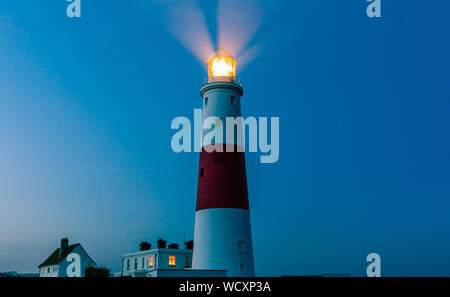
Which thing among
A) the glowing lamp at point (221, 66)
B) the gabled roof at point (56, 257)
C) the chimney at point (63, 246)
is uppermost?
the glowing lamp at point (221, 66)

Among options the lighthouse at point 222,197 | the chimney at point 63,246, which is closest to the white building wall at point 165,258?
the chimney at point 63,246

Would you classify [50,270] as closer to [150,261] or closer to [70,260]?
[70,260]

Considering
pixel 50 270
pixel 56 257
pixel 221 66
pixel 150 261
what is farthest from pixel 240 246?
pixel 50 270

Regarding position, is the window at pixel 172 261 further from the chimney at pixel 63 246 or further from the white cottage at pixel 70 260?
the chimney at pixel 63 246

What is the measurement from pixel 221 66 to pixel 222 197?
9474 mm

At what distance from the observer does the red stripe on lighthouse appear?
28469 mm

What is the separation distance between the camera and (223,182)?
28.7 meters

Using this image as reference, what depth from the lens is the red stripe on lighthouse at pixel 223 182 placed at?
2847cm

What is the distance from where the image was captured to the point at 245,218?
1137 inches
